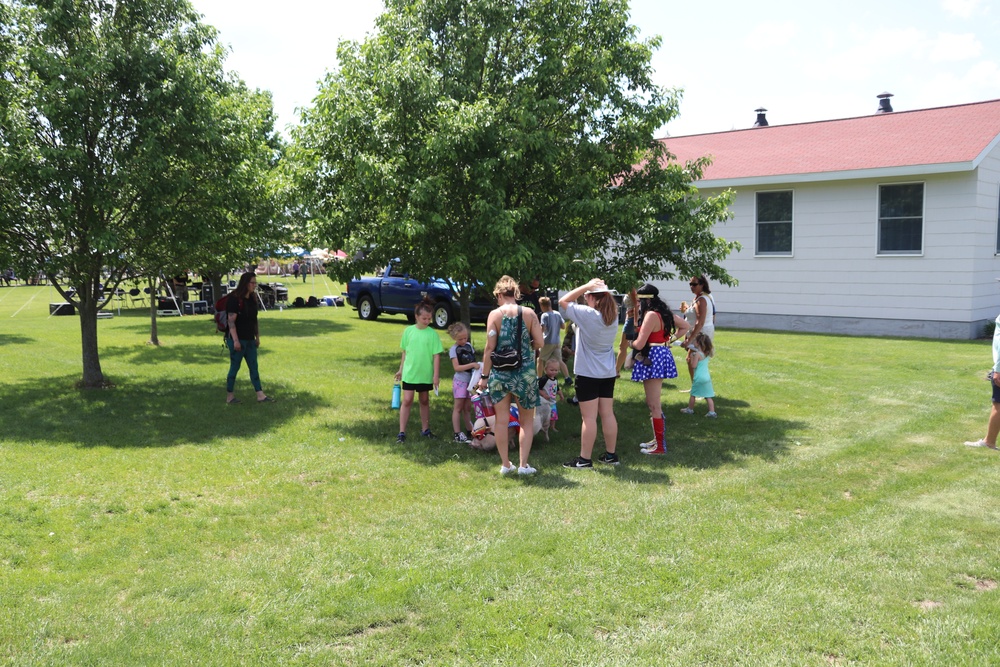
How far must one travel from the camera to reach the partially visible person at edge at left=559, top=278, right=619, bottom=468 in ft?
22.6

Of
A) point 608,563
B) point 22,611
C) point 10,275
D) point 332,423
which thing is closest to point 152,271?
point 10,275

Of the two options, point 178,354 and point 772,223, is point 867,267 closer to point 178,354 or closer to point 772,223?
point 772,223

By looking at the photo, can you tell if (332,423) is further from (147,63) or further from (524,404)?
(147,63)

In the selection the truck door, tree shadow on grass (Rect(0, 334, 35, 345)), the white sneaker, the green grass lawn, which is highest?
the truck door

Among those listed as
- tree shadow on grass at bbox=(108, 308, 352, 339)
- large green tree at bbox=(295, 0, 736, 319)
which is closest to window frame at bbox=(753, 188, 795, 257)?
large green tree at bbox=(295, 0, 736, 319)

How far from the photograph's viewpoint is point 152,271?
1233cm

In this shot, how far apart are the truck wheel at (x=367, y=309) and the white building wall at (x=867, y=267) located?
9120 mm

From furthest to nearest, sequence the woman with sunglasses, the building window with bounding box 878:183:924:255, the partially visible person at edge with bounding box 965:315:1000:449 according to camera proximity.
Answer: the building window with bounding box 878:183:924:255
the woman with sunglasses
the partially visible person at edge with bounding box 965:315:1000:449

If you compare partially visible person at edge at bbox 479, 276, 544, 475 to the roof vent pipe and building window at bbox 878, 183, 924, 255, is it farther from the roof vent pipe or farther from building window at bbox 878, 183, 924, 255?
the roof vent pipe

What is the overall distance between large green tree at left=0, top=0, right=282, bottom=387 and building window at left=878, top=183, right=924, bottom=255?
43.5 feet

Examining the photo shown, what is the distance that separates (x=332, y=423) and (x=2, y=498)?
349 cm

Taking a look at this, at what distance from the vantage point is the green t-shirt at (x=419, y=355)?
7895 mm

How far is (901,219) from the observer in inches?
672

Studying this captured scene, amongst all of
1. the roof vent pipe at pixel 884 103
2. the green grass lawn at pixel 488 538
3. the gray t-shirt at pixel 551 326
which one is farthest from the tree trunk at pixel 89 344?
the roof vent pipe at pixel 884 103
